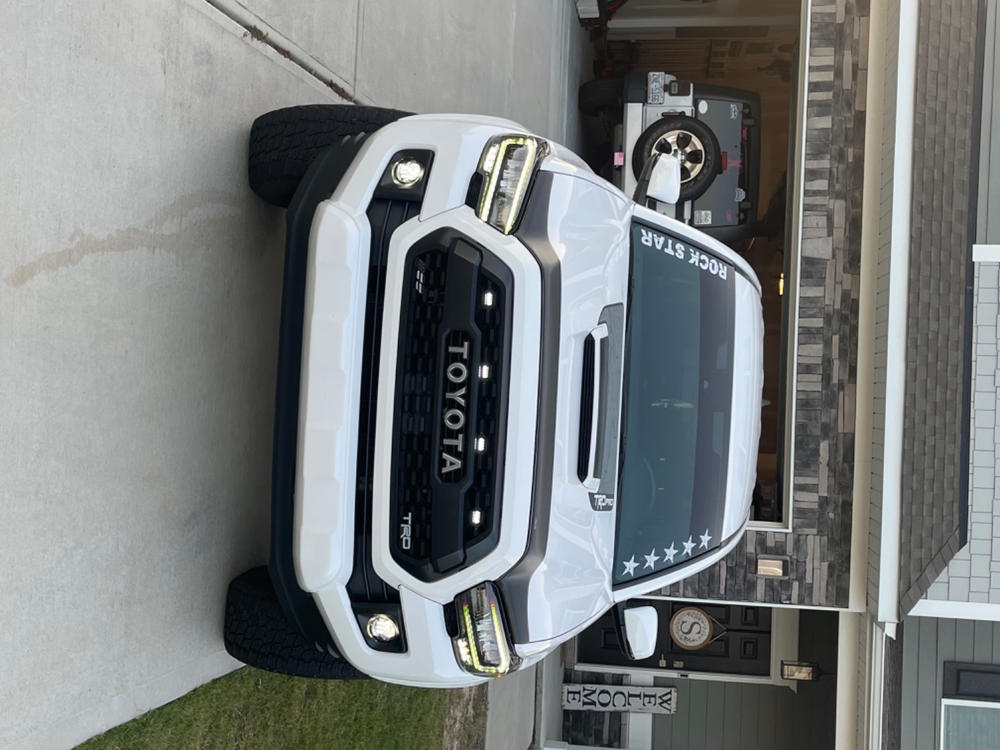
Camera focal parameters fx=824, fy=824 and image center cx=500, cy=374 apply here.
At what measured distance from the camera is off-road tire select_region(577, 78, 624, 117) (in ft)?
24.7

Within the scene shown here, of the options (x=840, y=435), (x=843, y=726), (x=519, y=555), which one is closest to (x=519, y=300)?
(x=519, y=555)

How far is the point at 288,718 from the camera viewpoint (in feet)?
13.5

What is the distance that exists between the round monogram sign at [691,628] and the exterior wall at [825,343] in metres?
1.71

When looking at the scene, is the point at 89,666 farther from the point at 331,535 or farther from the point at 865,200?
the point at 865,200

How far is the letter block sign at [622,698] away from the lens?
8.25 meters

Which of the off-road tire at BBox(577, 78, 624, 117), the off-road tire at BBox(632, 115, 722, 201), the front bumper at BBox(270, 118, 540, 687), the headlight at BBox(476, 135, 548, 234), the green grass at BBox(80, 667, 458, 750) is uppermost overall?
the off-road tire at BBox(577, 78, 624, 117)

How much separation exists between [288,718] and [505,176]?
116 inches

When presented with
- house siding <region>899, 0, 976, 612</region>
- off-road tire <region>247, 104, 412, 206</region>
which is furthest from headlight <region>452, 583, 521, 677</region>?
house siding <region>899, 0, 976, 612</region>

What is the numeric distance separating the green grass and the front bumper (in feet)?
3.11

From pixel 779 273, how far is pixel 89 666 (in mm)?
7007

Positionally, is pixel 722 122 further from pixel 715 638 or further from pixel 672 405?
pixel 715 638

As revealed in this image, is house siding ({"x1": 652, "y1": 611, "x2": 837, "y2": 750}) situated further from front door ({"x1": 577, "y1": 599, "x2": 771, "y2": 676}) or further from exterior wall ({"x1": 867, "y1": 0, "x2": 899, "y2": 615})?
exterior wall ({"x1": 867, "y1": 0, "x2": 899, "y2": 615})

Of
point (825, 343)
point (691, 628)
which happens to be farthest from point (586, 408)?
point (691, 628)

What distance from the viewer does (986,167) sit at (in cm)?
603
